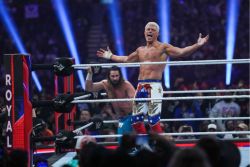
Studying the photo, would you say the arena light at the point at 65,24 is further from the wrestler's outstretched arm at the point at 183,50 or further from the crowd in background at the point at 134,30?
the wrestler's outstretched arm at the point at 183,50

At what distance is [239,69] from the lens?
12.8 meters

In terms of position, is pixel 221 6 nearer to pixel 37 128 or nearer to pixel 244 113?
pixel 244 113

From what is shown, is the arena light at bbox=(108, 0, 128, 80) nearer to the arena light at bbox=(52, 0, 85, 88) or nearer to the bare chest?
the arena light at bbox=(52, 0, 85, 88)

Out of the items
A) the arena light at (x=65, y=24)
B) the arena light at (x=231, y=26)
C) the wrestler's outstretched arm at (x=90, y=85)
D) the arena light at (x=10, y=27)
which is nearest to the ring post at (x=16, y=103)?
the wrestler's outstretched arm at (x=90, y=85)

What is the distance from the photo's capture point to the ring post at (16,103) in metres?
5.20

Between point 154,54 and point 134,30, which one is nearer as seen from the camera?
point 154,54

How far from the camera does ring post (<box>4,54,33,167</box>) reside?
5.20m

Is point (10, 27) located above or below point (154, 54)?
above

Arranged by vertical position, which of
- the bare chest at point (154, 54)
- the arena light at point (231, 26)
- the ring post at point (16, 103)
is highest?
the arena light at point (231, 26)

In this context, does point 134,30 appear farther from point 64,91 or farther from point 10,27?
point 64,91

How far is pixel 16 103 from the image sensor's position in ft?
17.1

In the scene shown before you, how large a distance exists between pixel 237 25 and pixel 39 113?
22.2 feet

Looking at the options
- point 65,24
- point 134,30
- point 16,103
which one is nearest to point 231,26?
point 134,30

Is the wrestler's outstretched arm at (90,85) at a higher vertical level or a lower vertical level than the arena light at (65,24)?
lower
